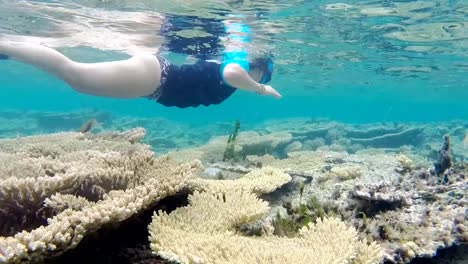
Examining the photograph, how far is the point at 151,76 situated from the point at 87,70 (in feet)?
4.50

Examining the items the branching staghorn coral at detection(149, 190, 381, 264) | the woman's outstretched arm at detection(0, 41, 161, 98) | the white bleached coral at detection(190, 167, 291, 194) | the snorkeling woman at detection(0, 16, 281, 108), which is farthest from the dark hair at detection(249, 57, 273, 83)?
the branching staghorn coral at detection(149, 190, 381, 264)

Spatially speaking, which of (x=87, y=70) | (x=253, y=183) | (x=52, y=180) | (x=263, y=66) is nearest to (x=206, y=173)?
(x=253, y=183)

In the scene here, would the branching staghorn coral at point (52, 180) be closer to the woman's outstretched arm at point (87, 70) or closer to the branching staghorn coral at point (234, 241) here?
the branching staghorn coral at point (234, 241)

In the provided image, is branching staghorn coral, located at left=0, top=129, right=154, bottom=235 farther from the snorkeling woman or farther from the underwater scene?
the snorkeling woman

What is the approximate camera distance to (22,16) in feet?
49.2

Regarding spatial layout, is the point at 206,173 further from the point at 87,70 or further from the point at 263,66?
the point at 263,66

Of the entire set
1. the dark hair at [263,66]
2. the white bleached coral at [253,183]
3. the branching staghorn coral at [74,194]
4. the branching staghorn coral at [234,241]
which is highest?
the dark hair at [263,66]

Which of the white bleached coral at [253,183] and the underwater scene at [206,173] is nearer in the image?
the underwater scene at [206,173]

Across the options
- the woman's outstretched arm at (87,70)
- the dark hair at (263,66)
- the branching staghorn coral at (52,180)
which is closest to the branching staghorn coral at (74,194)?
the branching staghorn coral at (52,180)

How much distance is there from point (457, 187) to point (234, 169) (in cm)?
435

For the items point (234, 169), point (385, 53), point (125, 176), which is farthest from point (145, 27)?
point (385, 53)

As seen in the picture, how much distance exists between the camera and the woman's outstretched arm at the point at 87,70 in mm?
7230

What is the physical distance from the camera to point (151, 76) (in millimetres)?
8062

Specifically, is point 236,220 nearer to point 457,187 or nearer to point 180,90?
point 457,187
